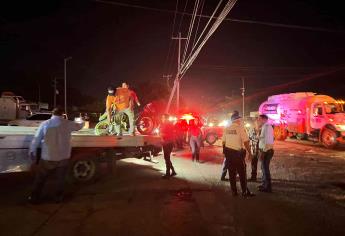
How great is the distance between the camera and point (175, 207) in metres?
7.76

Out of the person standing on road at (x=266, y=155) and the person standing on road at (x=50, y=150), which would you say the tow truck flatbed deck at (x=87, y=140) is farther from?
the person standing on road at (x=266, y=155)

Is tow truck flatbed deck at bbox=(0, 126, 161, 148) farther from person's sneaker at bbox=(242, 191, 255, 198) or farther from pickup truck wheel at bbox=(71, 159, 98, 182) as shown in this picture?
person's sneaker at bbox=(242, 191, 255, 198)

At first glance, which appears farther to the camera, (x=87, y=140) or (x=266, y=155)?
(x=87, y=140)

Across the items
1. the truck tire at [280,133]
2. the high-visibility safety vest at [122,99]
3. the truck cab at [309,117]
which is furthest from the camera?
the truck tire at [280,133]

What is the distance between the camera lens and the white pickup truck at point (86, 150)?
893cm

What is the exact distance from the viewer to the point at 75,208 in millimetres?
7648

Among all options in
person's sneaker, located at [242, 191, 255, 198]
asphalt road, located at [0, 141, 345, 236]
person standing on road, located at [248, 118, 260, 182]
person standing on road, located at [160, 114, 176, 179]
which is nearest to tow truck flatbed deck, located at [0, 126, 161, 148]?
person standing on road, located at [160, 114, 176, 179]

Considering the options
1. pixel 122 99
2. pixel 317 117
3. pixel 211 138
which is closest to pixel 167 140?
pixel 122 99

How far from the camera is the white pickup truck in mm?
8930

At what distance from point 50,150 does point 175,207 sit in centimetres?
270

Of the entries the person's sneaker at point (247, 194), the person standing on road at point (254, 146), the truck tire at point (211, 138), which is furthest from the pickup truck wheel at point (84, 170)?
the truck tire at point (211, 138)

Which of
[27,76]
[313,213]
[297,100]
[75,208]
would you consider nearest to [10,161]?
[75,208]

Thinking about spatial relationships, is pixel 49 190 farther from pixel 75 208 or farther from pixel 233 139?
pixel 233 139

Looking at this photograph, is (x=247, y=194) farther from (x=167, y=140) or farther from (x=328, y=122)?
(x=328, y=122)
